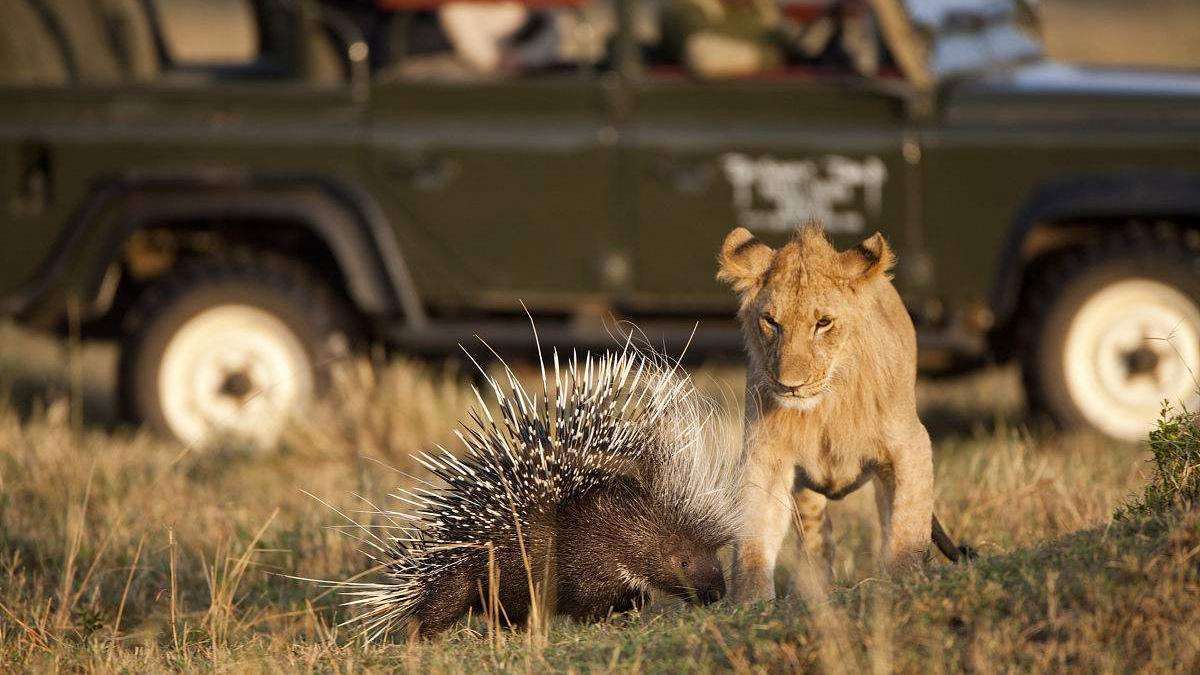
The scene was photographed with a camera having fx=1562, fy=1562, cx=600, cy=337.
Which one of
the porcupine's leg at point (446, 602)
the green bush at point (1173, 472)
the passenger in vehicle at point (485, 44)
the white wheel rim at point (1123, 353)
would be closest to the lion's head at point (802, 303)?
the green bush at point (1173, 472)

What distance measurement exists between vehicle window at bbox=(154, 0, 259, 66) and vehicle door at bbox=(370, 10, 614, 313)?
1.48 meters

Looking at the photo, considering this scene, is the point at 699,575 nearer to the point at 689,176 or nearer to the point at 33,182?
the point at 689,176

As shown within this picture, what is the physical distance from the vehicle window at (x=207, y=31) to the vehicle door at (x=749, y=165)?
8.55ft

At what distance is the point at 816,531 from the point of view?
460 centimetres

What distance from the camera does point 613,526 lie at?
183 inches

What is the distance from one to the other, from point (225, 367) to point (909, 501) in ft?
16.2

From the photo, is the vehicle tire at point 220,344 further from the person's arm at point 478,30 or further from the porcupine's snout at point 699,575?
the porcupine's snout at point 699,575

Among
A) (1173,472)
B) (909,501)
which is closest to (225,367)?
(909,501)

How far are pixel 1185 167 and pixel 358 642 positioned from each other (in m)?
4.90

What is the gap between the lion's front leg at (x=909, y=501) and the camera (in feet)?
13.3

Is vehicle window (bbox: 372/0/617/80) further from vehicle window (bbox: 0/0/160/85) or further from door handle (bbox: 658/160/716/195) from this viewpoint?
vehicle window (bbox: 0/0/160/85)

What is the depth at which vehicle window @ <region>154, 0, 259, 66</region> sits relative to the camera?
346 inches

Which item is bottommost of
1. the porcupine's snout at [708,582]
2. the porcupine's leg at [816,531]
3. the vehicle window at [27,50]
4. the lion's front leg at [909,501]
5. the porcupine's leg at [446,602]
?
the porcupine's leg at [446,602]

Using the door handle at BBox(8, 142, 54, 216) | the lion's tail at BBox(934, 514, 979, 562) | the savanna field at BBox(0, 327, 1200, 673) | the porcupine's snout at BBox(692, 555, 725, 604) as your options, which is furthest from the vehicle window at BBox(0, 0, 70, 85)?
the lion's tail at BBox(934, 514, 979, 562)
